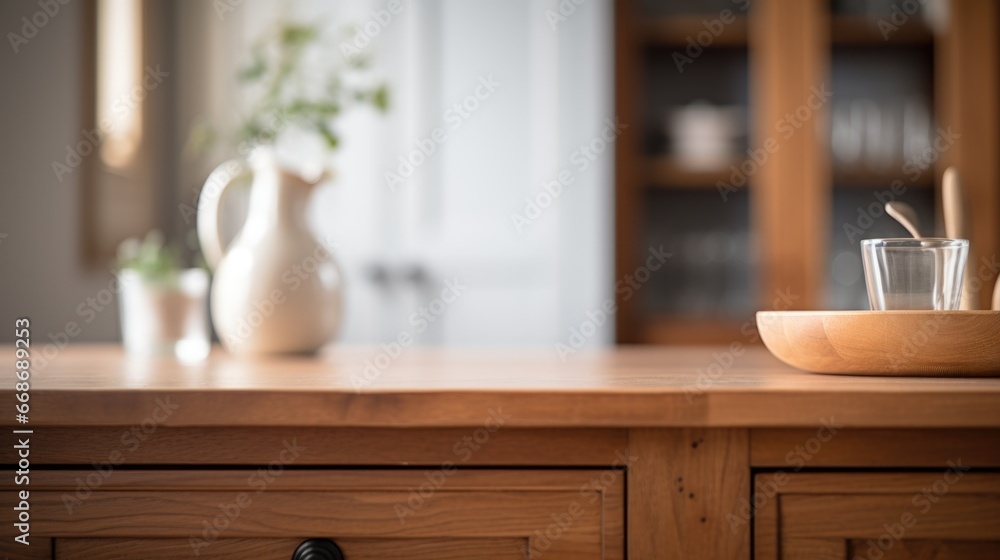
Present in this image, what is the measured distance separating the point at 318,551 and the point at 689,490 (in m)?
0.27

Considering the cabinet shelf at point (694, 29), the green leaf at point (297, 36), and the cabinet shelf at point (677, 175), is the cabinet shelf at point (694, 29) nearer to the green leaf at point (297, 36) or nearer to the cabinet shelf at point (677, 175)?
the cabinet shelf at point (677, 175)

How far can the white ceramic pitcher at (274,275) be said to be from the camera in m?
0.99

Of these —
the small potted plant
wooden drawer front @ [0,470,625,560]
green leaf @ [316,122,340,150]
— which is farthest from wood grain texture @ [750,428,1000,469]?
the small potted plant

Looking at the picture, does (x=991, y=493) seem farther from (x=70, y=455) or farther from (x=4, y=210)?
(x=4, y=210)

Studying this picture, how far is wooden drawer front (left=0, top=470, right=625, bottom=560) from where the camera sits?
606mm

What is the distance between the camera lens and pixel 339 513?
2.00 ft

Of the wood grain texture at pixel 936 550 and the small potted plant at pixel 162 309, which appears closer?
the wood grain texture at pixel 936 550

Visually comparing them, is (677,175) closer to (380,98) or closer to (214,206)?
(380,98)

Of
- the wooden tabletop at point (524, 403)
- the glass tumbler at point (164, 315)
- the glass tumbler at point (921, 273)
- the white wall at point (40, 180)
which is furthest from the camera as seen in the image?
the white wall at point (40, 180)

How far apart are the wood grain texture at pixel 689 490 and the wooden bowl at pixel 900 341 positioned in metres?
0.13

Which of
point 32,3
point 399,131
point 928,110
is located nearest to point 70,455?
point 32,3

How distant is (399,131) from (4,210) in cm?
105

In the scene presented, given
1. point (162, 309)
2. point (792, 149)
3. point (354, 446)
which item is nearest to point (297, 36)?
point (162, 309)

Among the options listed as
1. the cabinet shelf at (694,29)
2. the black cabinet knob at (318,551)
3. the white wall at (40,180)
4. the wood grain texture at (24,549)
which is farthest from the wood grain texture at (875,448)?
the cabinet shelf at (694,29)
